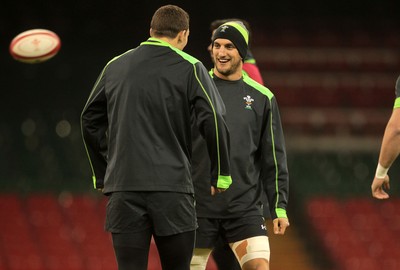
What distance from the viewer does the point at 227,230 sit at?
515cm

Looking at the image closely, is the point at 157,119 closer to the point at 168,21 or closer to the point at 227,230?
the point at 168,21

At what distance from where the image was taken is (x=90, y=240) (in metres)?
12.4

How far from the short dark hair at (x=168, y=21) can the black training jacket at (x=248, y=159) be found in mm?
960

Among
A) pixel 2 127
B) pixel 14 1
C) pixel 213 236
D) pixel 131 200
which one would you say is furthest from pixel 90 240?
pixel 131 200

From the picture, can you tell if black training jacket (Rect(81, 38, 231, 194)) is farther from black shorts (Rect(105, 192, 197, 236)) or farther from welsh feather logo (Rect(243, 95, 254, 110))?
welsh feather logo (Rect(243, 95, 254, 110))

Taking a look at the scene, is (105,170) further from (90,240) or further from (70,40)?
(70,40)

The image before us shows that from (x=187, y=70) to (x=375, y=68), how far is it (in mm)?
13723

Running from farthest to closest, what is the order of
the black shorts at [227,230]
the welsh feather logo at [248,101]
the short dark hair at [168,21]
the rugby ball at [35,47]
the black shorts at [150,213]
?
the rugby ball at [35,47] → the welsh feather logo at [248,101] → the black shorts at [227,230] → the short dark hair at [168,21] → the black shorts at [150,213]

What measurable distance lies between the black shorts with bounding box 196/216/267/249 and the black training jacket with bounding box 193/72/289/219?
4 centimetres

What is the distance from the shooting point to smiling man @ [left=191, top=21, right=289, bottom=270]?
512cm

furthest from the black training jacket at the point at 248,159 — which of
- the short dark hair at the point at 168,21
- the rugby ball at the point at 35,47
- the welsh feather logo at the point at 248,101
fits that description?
the rugby ball at the point at 35,47

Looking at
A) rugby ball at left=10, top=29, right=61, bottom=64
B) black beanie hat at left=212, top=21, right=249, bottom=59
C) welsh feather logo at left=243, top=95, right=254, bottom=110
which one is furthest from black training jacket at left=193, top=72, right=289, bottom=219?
rugby ball at left=10, top=29, right=61, bottom=64

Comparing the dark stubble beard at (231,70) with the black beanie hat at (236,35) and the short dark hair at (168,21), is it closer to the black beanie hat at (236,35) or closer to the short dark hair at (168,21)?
the black beanie hat at (236,35)

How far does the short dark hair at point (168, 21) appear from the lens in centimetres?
427
